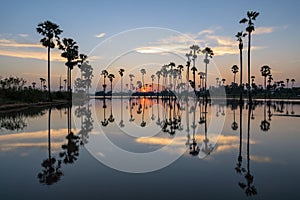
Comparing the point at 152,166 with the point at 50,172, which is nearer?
the point at 50,172

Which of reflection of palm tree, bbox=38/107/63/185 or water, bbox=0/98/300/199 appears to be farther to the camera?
reflection of palm tree, bbox=38/107/63/185

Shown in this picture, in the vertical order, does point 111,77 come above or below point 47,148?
above

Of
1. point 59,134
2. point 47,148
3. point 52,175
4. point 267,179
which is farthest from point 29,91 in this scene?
point 267,179

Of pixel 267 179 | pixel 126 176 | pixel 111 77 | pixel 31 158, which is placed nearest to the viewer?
pixel 267 179

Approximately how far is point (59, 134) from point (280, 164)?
410 inches

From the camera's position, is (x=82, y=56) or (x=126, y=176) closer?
(x=126, y=176)

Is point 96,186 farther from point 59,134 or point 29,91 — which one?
point 29,91

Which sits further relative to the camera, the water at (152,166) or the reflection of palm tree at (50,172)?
the reflection of palm tree at (50,172)

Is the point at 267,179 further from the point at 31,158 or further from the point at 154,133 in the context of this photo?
the point at 154,133

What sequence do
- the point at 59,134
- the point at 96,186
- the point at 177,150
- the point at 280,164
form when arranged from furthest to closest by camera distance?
the point at 59,134 < the point at 177,150 < the point at 280,164 < the point at 96,186

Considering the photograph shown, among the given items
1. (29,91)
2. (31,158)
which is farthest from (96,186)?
(29,91)

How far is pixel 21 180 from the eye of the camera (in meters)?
7.09

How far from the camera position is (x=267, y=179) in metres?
7.13

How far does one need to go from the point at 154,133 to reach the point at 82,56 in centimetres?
7010
